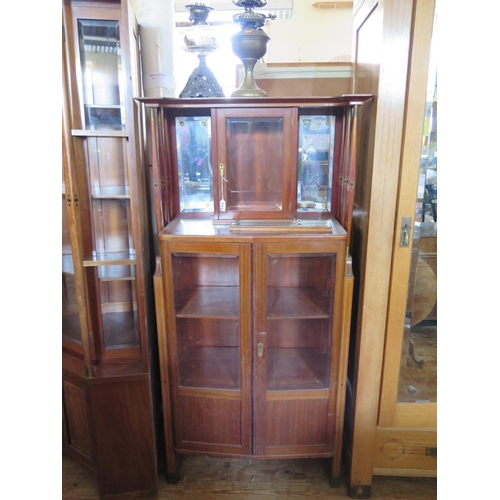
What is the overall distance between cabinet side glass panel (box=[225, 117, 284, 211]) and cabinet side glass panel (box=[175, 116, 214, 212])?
11 centimetres

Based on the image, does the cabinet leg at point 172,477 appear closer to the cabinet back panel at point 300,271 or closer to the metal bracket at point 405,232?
the cabinet back panel at point 300,271

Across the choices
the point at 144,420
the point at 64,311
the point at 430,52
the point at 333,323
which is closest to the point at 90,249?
the point at 64,311

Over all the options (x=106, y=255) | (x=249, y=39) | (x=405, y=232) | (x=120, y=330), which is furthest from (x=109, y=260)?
(x=405, y=232)

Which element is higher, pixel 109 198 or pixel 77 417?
pixel 109 198

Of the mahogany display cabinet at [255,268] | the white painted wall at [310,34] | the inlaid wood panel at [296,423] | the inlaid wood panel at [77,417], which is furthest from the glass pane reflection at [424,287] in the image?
the white painted wall at [310,34]

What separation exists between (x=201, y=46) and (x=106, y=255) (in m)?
0.96

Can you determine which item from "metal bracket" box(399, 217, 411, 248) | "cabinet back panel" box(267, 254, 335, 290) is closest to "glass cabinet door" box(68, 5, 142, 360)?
"cabinet back panel" box(267, 254, 335, 290)

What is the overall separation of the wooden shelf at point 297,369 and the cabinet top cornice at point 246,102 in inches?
41.4

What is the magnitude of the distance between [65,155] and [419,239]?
1360 millimetres

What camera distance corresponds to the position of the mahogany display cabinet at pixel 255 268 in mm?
1450

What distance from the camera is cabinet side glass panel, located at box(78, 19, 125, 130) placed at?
1366 millimetres

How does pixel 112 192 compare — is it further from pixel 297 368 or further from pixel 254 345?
pixel 297 368

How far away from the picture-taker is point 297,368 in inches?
66.5

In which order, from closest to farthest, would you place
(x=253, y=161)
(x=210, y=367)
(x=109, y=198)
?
1. (x=109, y=198)
2. (x=253, y=161)
3. (x=210, y=367)
